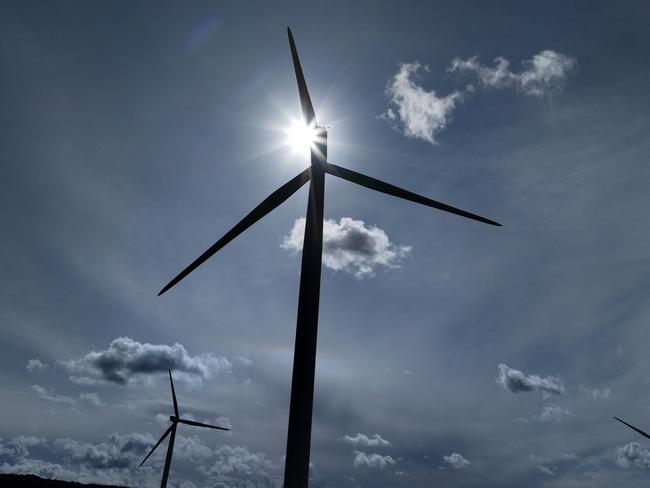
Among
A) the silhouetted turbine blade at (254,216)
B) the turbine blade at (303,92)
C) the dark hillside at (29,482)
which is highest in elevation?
the turbine blade at (303,92)

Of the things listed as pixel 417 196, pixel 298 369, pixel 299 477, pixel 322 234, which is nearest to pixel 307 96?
pixel 417 196

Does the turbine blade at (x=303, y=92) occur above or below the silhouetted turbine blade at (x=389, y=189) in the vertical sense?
above

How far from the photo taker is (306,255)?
2191 cm

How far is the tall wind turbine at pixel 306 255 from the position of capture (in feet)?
61.3

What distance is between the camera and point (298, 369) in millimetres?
19484

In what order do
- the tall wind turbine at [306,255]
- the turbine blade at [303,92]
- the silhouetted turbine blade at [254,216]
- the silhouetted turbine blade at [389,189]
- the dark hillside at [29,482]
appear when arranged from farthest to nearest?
the dark hillside at [29,482] < the turbine blade at [303,92] < the silhouetted turbine blade at [389,189] < the silhouetted turbine blade at [254,216] < the tall wind turbine at [306,255]

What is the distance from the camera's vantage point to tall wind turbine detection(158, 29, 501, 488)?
18688mm

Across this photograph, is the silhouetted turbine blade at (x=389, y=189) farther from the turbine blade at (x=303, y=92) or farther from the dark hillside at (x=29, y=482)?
the dark hillside at (x=29, y=482)

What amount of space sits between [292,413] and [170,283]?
537 inches

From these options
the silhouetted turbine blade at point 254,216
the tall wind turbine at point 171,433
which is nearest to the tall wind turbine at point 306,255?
the silhouetted turbine blade at point 254,216

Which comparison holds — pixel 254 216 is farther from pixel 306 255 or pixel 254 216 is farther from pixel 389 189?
pixel 389 189

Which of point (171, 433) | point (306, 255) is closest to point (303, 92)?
point (306, 255)

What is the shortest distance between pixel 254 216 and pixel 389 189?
9.17 metres

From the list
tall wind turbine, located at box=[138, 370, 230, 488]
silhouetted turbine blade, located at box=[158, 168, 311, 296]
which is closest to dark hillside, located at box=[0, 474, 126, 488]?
tall wind turbine, located at box=[138, 370, 230, 488]
